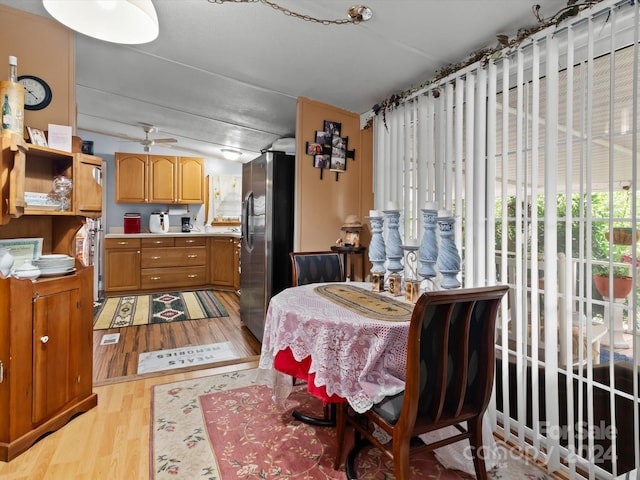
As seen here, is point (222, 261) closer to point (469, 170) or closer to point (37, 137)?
point (37, 137)

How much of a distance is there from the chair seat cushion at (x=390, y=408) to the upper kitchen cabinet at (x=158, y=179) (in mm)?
5558

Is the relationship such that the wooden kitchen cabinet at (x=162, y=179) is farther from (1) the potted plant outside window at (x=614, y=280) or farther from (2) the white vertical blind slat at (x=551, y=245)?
(1) the potted plant outside window at (x=614, y=280)

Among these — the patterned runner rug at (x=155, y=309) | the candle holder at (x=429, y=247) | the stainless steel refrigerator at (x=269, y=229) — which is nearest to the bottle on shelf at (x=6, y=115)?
the stainless steel refrigerator at (x=269, y=229)

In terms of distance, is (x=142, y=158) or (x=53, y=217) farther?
(x=142, y=158)

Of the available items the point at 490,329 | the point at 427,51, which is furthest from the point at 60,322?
the point at 427,51

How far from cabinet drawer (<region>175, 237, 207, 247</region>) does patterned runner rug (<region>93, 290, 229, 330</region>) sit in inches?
31.5

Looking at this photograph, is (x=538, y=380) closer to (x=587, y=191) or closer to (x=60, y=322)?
(x=587, y=191)

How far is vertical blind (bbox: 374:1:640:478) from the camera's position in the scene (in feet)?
5.29

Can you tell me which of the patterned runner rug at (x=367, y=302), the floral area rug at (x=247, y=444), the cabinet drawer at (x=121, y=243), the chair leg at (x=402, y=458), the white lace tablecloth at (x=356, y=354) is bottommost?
the floral area rug at (x=247, y=444)

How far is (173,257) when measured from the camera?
588 cm

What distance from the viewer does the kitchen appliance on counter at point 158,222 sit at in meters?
6.07

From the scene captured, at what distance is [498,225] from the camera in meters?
2.17

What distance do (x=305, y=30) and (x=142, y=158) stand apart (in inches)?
181

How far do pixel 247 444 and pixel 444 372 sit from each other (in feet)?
3.97
